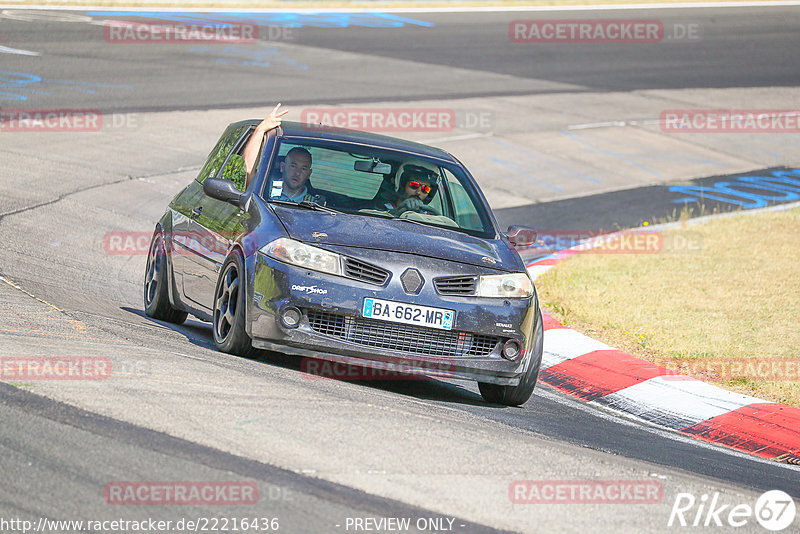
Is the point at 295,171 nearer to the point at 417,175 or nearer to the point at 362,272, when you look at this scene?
the point at 417,175

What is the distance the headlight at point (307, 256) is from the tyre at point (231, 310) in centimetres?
33

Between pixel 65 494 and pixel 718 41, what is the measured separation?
103 ft

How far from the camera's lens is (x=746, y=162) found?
21.2 meters

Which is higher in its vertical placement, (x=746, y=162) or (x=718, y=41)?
(x=718, y=41)

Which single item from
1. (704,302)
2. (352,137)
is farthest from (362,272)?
(704,302)

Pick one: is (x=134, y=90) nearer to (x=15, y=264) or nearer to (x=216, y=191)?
(x=15, y=264)

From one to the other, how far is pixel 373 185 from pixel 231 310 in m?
1.51

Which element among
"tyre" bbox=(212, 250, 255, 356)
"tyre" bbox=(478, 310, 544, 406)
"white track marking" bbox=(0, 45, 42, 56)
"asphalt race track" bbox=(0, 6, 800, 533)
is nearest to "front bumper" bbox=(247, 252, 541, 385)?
"tyre" bbox=(212, 250, 255, 356)

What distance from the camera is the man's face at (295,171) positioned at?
8.03 metres

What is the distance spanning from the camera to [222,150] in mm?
9266

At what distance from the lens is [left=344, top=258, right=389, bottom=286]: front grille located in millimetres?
7090

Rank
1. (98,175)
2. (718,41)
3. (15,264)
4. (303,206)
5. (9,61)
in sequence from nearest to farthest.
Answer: (303,206) → (15,264) → (98,175) → (9,61) → (718,41)

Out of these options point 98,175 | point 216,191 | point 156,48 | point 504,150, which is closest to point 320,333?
point 216,191

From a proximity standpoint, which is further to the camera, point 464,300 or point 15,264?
point 15,264
